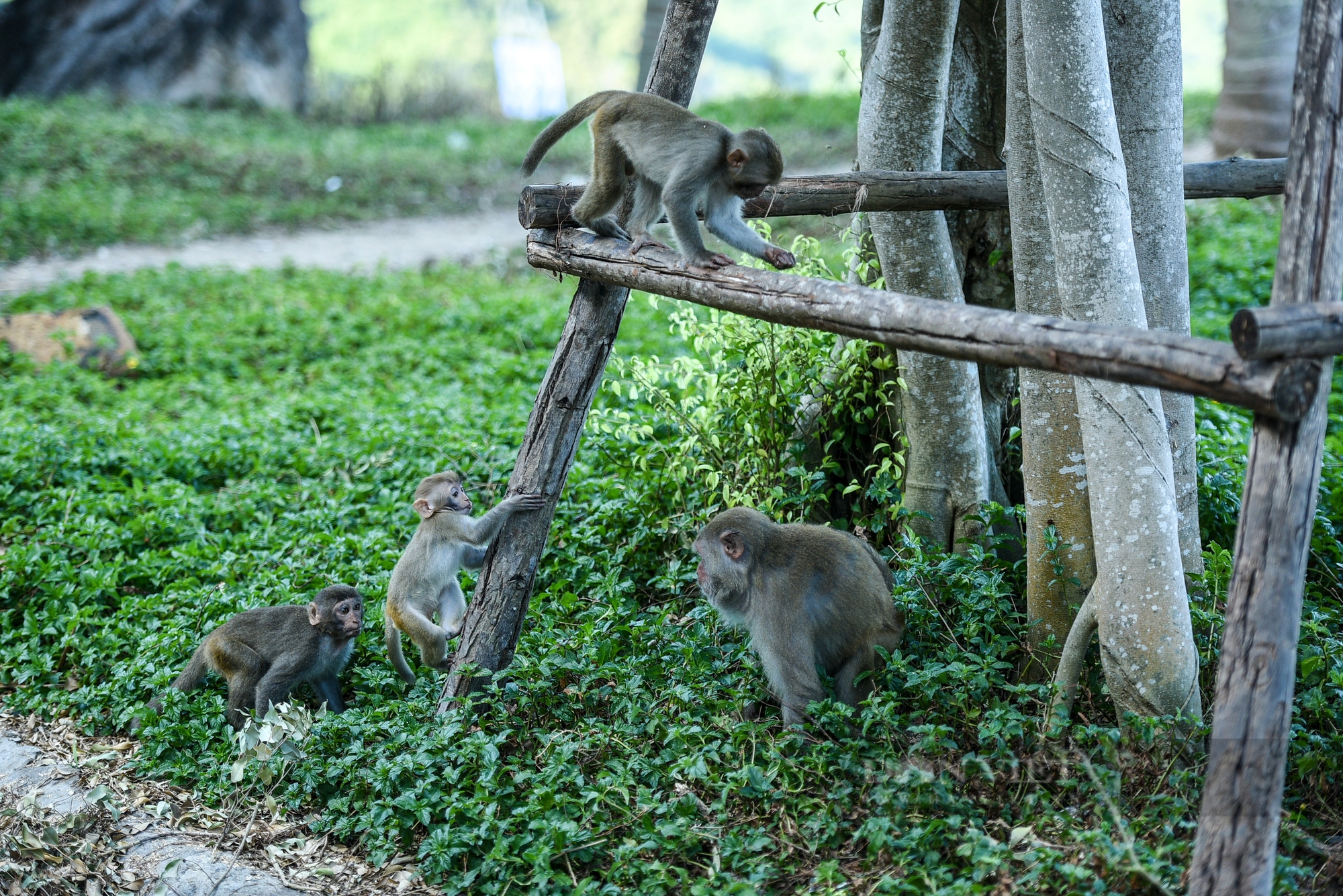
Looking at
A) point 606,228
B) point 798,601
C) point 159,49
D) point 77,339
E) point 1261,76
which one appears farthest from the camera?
point 159,49

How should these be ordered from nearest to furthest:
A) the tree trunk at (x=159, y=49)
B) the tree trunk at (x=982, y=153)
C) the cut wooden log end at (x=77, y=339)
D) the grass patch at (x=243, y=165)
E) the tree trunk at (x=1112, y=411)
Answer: the tree trunk at (x=1112, y=411), the tree trunk at (x=982, y=153), the cut wooden log end at (x=77, y=339), the grass patch at (x=243, y=165), the tree trunk at (x=159, y=49)

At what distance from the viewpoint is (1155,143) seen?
14.6 ft

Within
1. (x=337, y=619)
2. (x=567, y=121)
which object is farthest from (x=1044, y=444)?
(x=337, y=619)

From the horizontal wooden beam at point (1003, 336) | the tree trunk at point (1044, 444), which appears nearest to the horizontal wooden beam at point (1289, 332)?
the horizontal wooden beam at point (1003, 336)

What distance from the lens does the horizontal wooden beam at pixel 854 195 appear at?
4785mm

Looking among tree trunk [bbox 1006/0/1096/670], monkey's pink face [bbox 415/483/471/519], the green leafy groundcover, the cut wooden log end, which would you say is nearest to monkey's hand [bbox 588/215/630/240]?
the green leafy groundcover

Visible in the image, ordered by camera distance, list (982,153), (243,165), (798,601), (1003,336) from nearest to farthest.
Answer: (1003,336)
(798,601)
(982,153)
(243,165)

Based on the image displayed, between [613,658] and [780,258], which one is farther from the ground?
[780,258]

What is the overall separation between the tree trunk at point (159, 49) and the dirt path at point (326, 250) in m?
8.96

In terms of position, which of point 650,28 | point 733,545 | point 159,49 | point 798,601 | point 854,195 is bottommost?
point 798,601

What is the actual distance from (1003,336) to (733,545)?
5.46 ft

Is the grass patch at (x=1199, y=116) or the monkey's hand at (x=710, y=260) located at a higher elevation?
the grass patch at (x=1199, y=116)

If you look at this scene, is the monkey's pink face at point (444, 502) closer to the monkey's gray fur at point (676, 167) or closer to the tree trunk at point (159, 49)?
the monkey's gray fur at point (676, 167)

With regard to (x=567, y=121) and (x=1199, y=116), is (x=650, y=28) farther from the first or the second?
(x=567, y=121)
